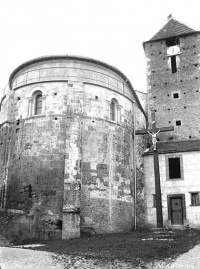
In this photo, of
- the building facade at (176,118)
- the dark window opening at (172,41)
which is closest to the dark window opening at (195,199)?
the building facade at (176,118)

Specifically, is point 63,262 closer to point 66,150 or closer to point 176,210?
point 66,150

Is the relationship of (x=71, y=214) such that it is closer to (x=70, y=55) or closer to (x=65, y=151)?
(x=65, y=151)

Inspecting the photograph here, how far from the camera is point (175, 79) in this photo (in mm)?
27734

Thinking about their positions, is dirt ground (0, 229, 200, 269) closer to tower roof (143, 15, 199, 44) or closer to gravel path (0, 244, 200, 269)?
gravel path (0, 244, 200, 269)

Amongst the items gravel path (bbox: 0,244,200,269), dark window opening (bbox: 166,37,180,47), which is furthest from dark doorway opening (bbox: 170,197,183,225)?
dark window opening (bbox: 166,37,180,47)

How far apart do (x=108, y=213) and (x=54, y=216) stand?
3.25 m

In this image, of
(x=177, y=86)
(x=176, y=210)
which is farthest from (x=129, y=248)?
(x=177, y=86)

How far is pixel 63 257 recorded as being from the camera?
1296 centimetres

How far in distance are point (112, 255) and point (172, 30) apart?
71.9 feet

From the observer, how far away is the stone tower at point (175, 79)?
86.1ft

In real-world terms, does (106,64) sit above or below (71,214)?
above

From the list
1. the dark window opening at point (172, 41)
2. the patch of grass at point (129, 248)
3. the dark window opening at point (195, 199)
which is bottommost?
the patch of grass at point (129, 248)

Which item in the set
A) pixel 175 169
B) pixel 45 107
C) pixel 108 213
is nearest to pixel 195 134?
pixel 175 169

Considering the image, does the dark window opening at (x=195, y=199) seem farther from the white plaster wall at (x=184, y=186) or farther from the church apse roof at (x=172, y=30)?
the church apse roof at (x=172, y=30)
